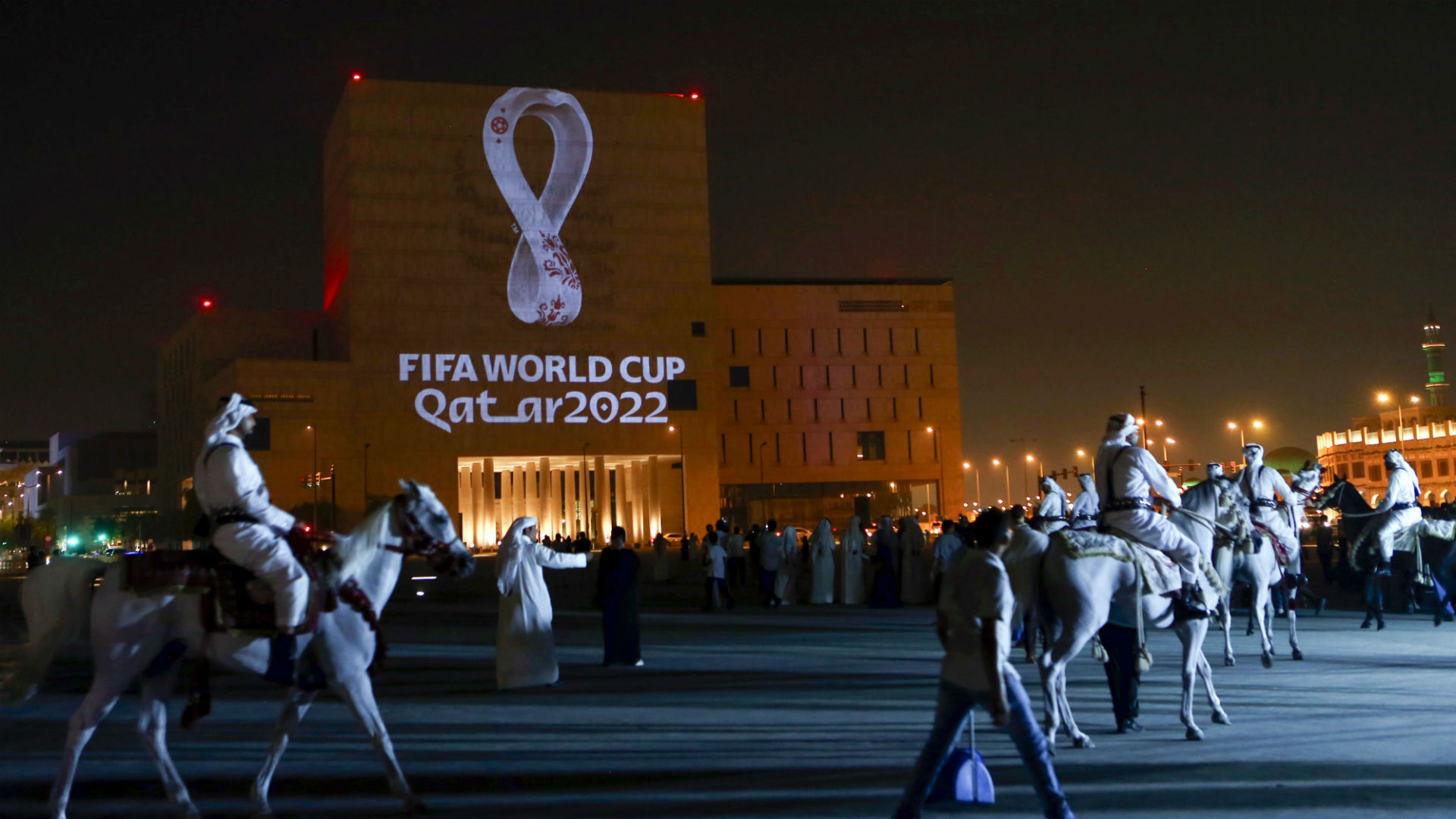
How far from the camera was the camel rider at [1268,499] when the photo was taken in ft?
43.0

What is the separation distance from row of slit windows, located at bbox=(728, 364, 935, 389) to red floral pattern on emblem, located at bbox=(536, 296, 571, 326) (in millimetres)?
16142

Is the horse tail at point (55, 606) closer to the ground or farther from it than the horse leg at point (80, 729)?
farther from it

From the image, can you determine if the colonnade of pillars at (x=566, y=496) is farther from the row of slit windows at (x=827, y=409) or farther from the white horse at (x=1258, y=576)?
the white horse at (x=1258, y=576)

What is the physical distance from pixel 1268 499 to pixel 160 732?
10.8 meters

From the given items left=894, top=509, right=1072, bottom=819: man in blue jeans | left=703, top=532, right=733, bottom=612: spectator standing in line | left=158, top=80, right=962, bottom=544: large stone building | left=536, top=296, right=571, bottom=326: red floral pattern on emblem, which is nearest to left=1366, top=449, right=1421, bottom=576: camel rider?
left=703, top=532, right=733, bottom=612: spectator standing in line

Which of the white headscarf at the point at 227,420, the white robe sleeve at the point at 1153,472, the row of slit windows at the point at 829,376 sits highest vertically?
the row of slit windows at the point at 829,376

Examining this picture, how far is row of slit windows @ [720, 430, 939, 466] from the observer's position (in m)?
85.9

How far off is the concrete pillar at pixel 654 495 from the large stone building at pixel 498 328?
14cm

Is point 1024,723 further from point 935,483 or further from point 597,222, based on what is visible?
point 935,483

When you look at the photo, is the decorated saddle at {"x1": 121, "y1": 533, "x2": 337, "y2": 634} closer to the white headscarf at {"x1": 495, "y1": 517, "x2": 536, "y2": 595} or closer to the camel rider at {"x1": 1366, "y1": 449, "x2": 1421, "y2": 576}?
the white headscarf at {"x1": 495, "y1": 517, "x2": 536, "y2": 595}

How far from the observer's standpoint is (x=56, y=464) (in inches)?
6068

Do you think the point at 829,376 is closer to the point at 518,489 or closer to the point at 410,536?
the point at 518,489

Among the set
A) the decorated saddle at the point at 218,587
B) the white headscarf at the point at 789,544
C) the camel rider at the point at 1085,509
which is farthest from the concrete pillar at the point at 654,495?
the decorated saddle at the point at 218,587

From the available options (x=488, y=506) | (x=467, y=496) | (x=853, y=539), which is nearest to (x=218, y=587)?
(x=853, y=539)
